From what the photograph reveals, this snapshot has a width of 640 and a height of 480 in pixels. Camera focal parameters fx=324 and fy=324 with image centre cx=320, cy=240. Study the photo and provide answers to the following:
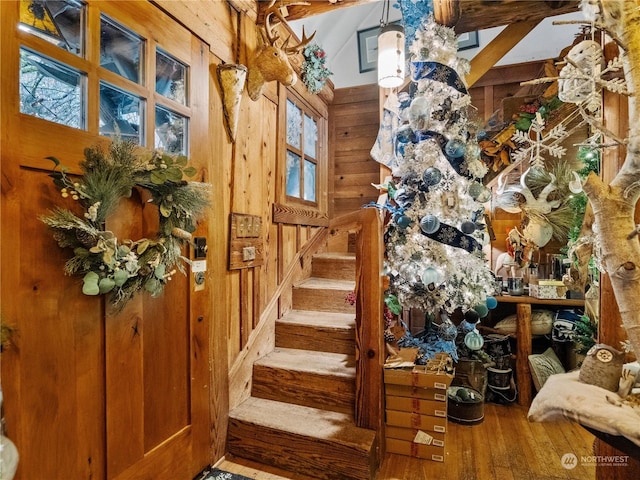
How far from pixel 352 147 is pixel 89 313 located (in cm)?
295

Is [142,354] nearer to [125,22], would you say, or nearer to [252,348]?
[252,348]

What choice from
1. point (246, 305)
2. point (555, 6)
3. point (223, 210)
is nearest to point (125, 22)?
point (223, 210)

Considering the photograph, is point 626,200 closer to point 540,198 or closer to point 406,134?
point 406,134

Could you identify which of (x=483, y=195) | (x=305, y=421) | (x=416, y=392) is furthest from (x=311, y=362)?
(x=483, y=195)

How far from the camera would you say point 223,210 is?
189 centimetres

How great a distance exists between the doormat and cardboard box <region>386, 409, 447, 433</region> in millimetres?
861

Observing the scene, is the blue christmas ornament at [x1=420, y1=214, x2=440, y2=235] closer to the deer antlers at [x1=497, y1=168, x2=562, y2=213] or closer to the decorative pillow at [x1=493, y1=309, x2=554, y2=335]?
the deer antlers at [x1=497, y1=168, x2=562, y2=213]

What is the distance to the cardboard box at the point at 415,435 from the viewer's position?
1.83 metres

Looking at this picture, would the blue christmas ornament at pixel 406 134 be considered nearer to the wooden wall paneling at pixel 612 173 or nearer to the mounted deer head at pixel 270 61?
the mounted deer head at pixel 270 61

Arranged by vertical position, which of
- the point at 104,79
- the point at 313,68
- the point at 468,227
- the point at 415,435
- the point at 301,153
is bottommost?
the point at 415,435

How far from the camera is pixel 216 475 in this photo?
5.69 ft

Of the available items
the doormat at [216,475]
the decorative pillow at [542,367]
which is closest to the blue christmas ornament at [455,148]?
the decorative pillow at [542,367]

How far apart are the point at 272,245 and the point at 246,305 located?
535 mm

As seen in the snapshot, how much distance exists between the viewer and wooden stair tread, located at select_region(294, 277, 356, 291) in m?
2.72
